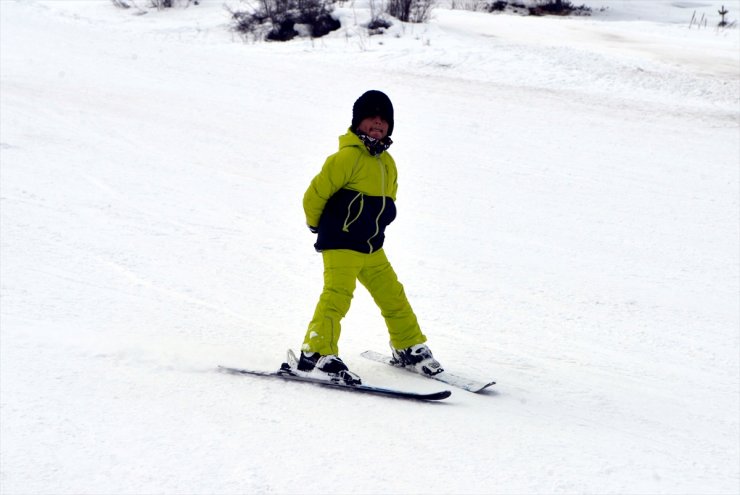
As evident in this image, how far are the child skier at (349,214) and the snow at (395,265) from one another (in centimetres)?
28

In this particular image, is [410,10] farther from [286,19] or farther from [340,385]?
[340,385]

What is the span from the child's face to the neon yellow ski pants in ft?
1.89

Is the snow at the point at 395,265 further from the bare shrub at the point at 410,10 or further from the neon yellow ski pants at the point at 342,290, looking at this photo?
the bare shrub at the point at 410,10

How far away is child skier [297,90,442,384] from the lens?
13.9 feet

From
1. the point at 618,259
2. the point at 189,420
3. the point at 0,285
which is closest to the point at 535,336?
the point at 618,259

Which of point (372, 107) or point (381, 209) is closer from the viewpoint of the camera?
point (372, 107)

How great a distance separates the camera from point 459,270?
21.4ft

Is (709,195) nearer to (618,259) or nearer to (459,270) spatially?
(618,259)

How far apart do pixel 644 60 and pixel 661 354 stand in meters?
9.89

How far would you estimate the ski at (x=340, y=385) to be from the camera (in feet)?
14.0

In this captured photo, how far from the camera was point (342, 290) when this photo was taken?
437 cm

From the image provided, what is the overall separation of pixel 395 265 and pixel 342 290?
228 cm

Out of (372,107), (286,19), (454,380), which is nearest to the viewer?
(372,107)

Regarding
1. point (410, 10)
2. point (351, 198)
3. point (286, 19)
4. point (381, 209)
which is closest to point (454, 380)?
point (381, 209)
